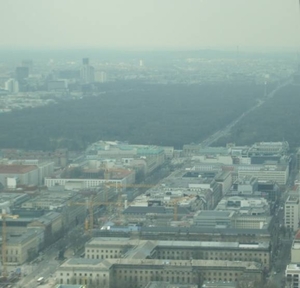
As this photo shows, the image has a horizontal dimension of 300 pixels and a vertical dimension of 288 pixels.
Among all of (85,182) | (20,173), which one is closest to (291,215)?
(85,182)

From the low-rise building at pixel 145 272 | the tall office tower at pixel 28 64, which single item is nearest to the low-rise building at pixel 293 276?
the low-rise building at pixel 145 272

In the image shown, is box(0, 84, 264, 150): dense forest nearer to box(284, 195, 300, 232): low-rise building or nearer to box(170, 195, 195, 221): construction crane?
box(170, 195, 195, 221): construction crane

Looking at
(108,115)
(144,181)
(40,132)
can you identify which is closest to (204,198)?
(144,181)

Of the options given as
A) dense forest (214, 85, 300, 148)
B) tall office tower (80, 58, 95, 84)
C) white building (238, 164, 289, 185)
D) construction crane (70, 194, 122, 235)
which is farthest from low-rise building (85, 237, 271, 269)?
tall office tower (80, 58, 95, 84)

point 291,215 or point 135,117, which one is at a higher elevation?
point 291,215

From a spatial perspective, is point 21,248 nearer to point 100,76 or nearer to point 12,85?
point 12,85
